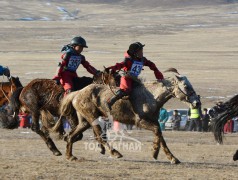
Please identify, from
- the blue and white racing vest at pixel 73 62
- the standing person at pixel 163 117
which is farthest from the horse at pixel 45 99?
the standing person at pixel 163 117

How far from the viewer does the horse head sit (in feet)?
44.9

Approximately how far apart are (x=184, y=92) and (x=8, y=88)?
5.40 metres

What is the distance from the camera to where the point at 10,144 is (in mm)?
17531

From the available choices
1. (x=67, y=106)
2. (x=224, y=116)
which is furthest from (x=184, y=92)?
(x=67, y=106)

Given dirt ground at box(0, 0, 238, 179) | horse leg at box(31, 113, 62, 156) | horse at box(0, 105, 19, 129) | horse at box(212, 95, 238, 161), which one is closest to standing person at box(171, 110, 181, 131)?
dirt ground at box(0, 0, 238, 179)

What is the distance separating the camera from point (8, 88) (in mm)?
17719

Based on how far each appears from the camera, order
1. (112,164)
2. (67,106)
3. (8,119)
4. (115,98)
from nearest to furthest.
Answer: (112,164)
(115,98)
(67,106)
(8,119)

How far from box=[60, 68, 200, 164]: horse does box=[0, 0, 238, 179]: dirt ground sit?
61cm

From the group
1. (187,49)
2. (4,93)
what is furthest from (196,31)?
(4,93)

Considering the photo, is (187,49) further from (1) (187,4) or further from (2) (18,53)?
(1) (187,4)

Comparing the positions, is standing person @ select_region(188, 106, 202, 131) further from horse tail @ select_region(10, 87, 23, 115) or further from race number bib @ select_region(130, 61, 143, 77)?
race number bib @ select_region(130, 61, 143, 77)

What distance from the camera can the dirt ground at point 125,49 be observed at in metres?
12.6

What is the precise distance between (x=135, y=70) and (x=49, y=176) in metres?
3.63

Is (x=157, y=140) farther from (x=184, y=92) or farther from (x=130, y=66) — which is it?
(x=130, y=66)
